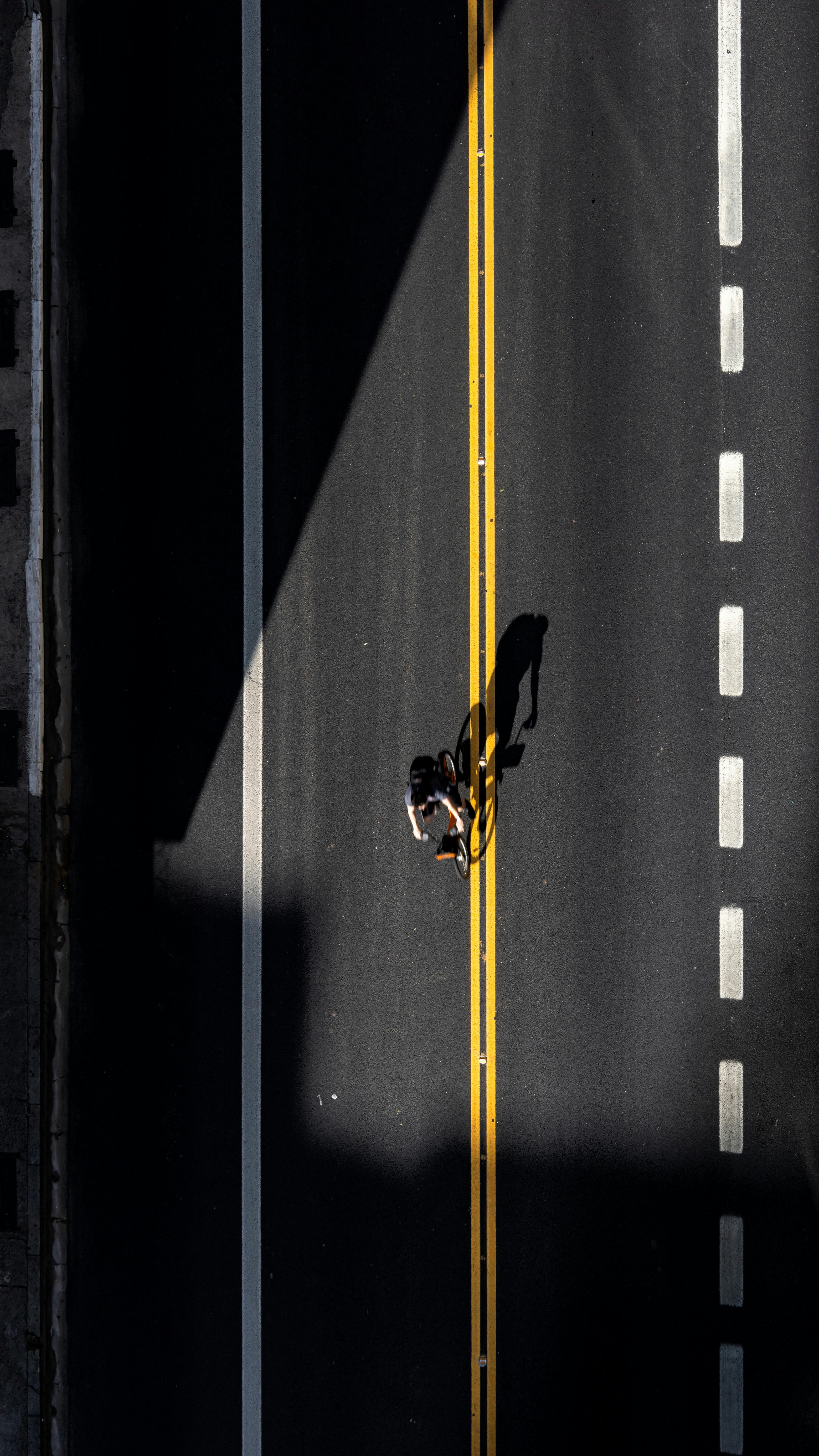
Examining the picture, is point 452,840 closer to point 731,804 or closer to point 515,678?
point 515,678

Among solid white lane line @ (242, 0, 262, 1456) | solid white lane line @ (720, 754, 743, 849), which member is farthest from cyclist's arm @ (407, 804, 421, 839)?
solid white lane line @ (720, 754, 743, 849)

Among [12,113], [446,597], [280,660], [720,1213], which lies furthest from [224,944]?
[12,113]

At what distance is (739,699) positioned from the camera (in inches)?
328

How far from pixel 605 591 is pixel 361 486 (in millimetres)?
2617

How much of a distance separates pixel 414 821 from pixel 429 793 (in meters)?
0.33

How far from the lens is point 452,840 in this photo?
27.1 feet

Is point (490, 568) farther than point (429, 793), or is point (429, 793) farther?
point (490, 568)

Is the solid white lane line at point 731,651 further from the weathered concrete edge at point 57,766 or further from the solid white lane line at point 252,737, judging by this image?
the weathered concrete edge at point 57,766

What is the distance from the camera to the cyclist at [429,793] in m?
8.04

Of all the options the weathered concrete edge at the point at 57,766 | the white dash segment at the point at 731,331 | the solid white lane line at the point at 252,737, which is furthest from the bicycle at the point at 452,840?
the white dash segment at the point at 731,331

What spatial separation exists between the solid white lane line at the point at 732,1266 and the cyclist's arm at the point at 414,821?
472cm

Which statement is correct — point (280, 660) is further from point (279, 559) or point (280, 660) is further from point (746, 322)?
point (746, 322)

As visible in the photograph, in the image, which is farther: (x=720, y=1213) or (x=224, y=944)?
(x=224, y=944)

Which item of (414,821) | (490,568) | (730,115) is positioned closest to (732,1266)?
(414,821)
